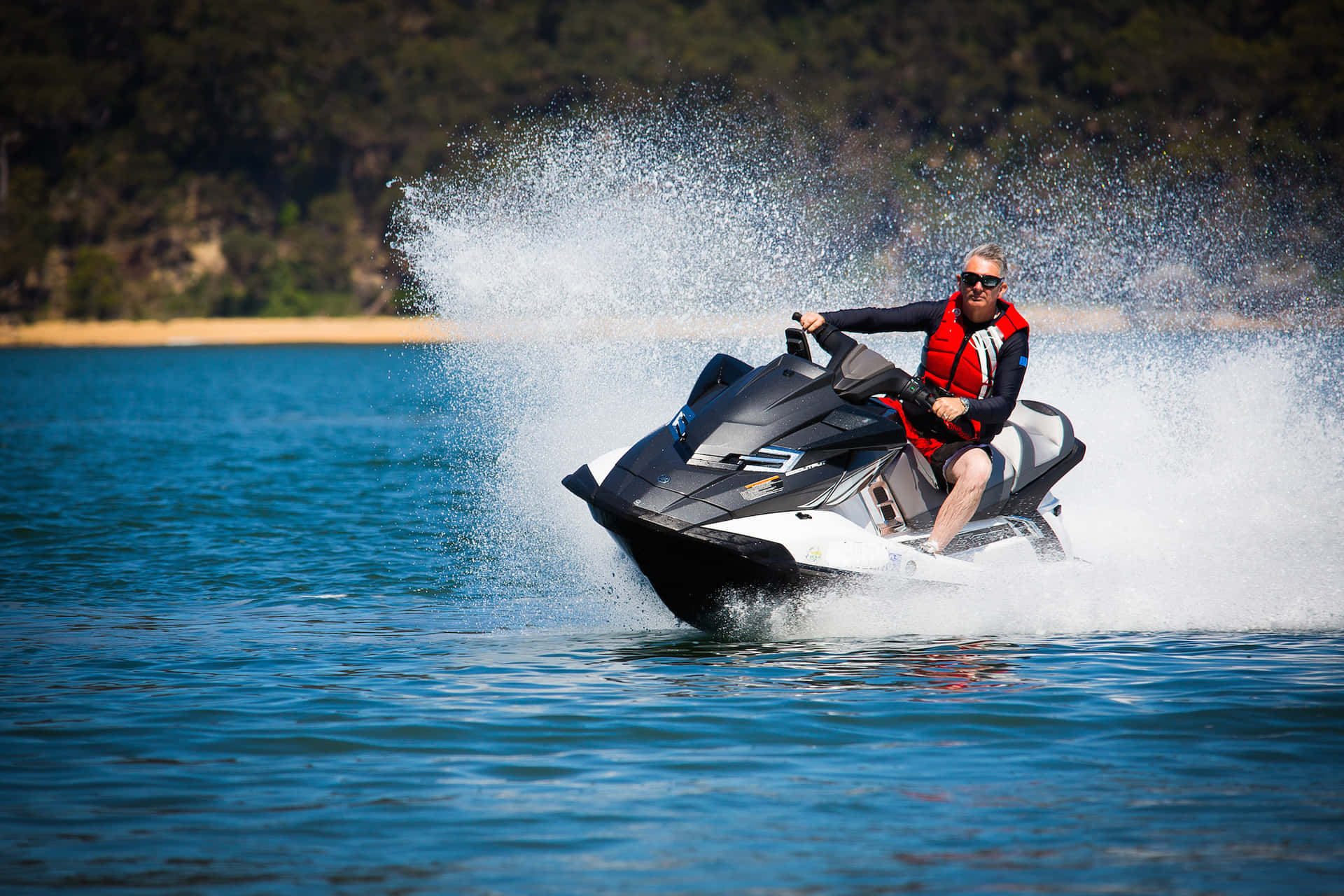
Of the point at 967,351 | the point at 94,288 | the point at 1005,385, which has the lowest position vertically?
the point at 1005,385

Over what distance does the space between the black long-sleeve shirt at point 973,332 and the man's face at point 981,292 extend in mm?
86

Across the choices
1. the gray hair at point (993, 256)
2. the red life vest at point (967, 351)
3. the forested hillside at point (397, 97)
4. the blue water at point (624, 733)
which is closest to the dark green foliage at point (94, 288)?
the forested hillside at point (397, 97)

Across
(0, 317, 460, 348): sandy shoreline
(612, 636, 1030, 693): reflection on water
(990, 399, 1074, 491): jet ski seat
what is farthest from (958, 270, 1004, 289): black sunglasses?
(0, 317, 460, 348): sandy shoreline

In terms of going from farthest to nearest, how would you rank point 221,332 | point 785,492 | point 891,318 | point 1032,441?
point 221,332 < point 1032,441 < point 891,318 < point 785,492

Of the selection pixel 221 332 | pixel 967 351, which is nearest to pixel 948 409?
pixel 967 351

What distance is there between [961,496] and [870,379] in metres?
0.61

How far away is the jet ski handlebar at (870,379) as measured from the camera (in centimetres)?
574

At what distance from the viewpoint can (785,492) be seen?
5672 mm

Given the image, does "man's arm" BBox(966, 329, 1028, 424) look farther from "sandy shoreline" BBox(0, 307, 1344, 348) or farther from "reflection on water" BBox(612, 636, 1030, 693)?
"sandy shoreline" BBox(0, 307, 1344, 348)

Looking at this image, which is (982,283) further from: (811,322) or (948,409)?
(811,322)

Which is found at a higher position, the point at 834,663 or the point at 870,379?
the point at 870,379

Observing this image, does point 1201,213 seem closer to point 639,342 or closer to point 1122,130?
point 1122,130

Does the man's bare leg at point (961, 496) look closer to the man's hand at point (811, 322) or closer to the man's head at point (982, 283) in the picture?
the man's head at point (982, 283)

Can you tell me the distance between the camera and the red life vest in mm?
6004
